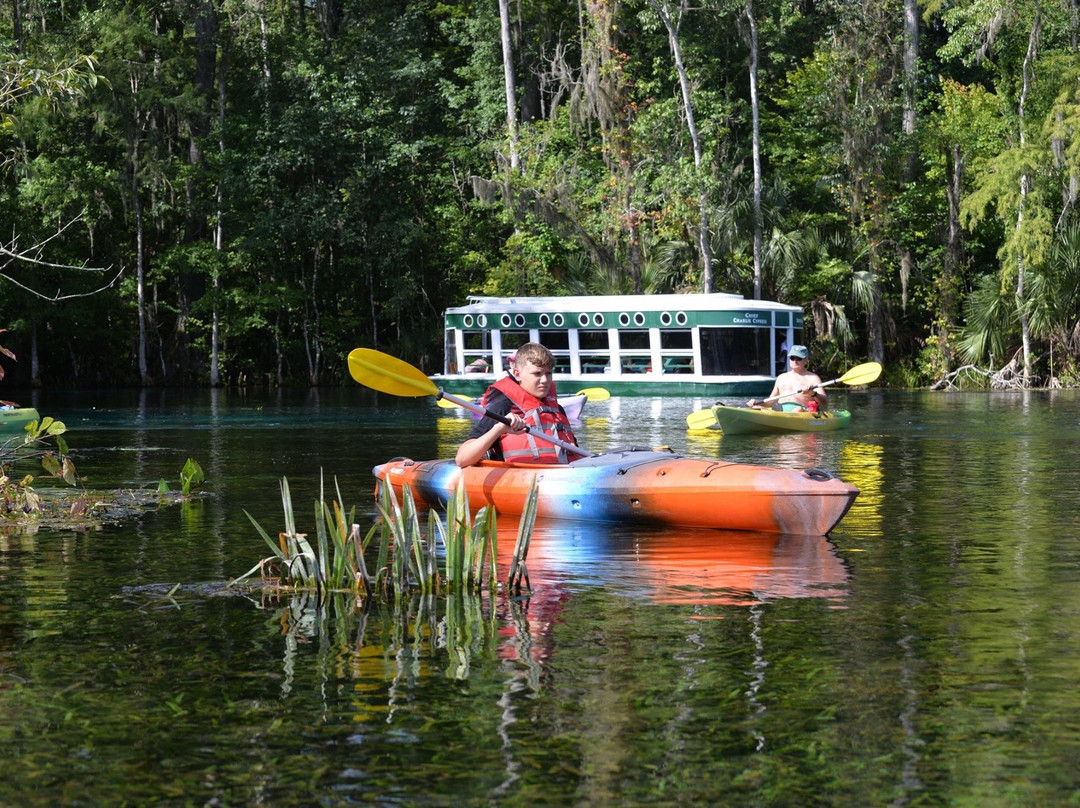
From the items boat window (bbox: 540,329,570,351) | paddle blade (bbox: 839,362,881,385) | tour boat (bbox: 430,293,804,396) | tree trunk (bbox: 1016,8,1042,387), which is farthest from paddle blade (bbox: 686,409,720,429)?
tree trunk (bbox: 1016,8,1042,387)

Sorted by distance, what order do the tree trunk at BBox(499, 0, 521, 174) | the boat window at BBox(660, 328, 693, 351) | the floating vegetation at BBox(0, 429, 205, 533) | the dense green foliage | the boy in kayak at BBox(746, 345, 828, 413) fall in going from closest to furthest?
the floating vegetation at BBox(0, 429, 205, 533), the boy in kayak at BBox(746, 345, 828, 413), the boat window at BBox(660, 328, 693, 351), the dense green foliage, the tree trunk at BBox(499, 0, 521, 174)

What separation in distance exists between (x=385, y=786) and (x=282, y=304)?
33018mm

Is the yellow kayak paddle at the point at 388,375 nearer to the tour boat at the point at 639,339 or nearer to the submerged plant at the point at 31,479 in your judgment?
the submerged plant at the point at 31,479

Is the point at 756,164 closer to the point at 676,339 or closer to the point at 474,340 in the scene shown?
the point at 676,339

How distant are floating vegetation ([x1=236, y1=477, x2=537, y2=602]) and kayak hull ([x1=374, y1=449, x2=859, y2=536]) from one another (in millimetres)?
1608

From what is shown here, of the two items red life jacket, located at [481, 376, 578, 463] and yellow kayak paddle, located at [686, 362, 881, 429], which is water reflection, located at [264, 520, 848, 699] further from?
yellow kayak paddle, located at [686, 362, 881, 429]

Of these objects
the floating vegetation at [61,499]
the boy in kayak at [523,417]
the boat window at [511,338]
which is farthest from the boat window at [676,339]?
the boy in kayak at [523,417]

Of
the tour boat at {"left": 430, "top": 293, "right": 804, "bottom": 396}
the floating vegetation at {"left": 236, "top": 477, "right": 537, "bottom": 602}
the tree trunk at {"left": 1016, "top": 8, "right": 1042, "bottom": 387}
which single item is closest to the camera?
the floating vegetation at {"left": 236, "top": 477, "right": 537, "bottom": 602}

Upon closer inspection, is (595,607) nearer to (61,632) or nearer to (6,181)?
(61,632)

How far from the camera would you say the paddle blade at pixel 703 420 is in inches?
798

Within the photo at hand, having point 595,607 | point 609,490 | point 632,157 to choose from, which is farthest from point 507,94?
point 595,607

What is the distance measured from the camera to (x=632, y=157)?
115 feet

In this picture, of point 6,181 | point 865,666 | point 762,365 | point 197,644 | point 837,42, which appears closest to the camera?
point 865,666

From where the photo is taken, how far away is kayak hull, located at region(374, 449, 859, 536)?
9586 millimetres
